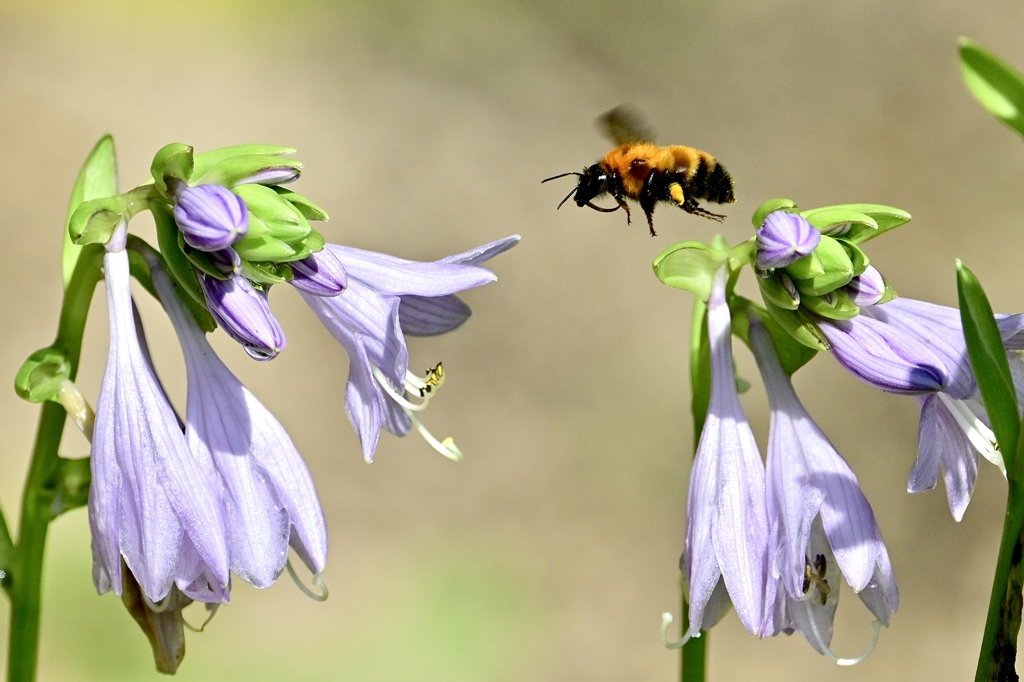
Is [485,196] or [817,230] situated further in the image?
[485,196]

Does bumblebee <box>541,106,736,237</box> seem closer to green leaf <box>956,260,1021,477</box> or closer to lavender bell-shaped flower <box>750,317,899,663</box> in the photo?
lavender bell-shaped flower <box>750,317,899,663</box>

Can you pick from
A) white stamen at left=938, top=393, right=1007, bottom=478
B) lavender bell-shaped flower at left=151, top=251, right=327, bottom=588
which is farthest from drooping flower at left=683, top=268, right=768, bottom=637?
lavender bell-shaped flower at left=151, top=251, right=327, bottom=588

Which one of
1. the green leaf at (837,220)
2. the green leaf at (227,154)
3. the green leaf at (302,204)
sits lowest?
the green leaf at (837,220)

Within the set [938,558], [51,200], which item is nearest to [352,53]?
[51,200]

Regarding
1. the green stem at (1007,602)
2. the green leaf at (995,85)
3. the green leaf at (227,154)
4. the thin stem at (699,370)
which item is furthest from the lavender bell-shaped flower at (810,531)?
the green leaf at (227,154)

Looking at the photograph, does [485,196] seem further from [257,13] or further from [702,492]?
[702,492]

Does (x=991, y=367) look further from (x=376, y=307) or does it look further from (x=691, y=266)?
(x=376, y=307)

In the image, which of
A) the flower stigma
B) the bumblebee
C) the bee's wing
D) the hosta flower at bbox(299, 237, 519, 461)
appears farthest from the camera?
the bee's wing

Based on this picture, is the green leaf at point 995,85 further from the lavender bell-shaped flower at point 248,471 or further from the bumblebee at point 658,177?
the bumblebee at point 658,177
